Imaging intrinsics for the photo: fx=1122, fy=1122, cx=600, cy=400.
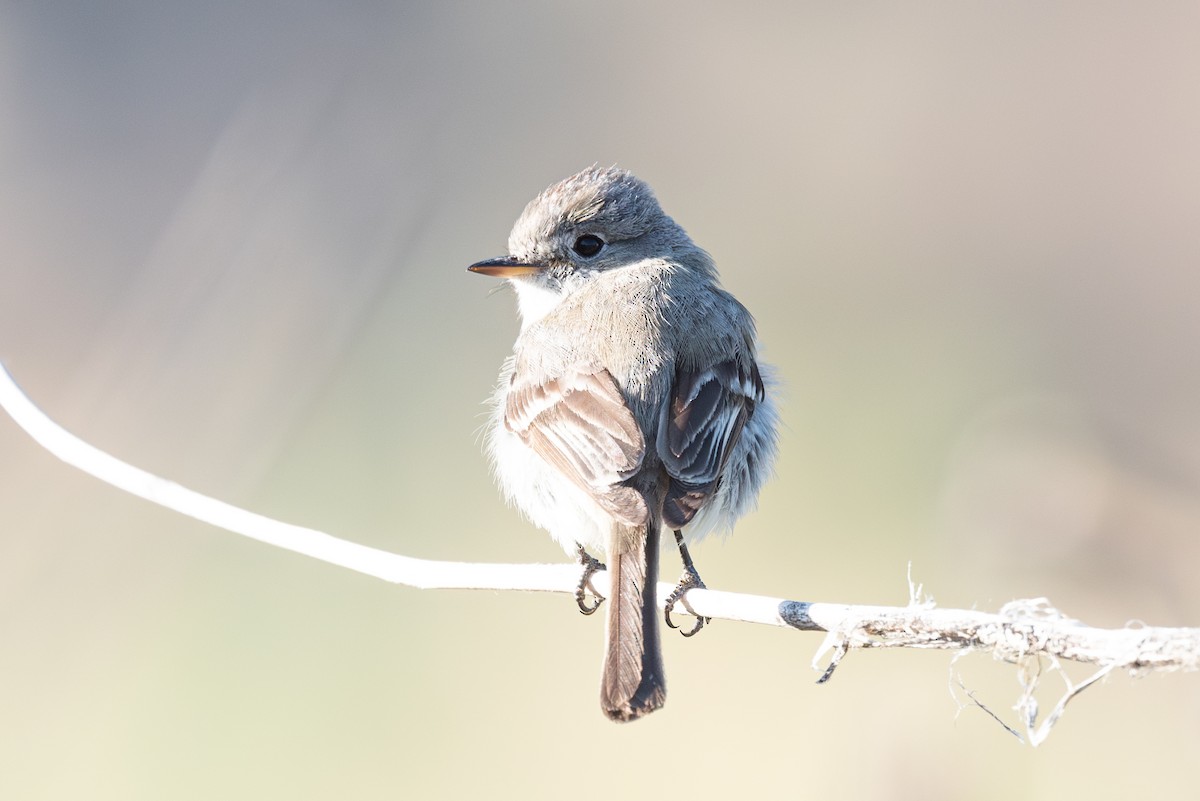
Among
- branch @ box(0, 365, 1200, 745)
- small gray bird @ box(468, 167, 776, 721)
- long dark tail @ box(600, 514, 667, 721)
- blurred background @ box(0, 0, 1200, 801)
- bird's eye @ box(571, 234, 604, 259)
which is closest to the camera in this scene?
branch @ box(0, 365, 1200, 745)

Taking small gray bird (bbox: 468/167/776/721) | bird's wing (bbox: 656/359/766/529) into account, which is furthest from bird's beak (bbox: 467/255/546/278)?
bird's wing (bbox: 656/359/766/529)

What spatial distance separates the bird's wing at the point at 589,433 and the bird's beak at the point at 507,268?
1.74 feet

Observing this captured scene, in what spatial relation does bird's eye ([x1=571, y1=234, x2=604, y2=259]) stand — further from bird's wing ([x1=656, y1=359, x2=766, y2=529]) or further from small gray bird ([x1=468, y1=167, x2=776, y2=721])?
bird's wing ([x1=656, y1=359, x2=766, y2=529])

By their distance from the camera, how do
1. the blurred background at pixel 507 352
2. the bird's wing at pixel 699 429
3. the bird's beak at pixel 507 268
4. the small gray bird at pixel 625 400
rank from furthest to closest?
1. the blurred background at pixel 507 352
2. the bird's beak at pixel 507 268
3. the bird's wing at pixel 699 429
4. the small gray bird at pixel 625 400

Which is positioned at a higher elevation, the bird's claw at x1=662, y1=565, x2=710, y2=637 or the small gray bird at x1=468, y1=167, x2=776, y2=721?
the small gray bird at x1=468, y1=167, x2=776, y2=721

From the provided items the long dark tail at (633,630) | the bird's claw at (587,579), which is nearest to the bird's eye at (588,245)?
the bird's claw at (587,579)

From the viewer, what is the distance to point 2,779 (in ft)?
13.9

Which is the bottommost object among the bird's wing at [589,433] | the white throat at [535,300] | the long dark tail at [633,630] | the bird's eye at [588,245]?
the long dark tail at [633,630]

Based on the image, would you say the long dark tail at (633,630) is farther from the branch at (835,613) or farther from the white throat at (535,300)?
the white throat at (535,300)

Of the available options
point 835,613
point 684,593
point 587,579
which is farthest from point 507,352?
point 835,613

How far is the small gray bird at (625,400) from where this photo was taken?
2699 millimetres

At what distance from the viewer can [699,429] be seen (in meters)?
2.98

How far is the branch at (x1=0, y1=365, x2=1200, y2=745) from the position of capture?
5.57 ft

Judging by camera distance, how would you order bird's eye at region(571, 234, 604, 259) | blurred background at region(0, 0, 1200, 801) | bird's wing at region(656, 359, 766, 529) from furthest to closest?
blurred background at region(0, 0, 1200, 801) < bird's eye at region(571, 234, 604, 259) < bird's wing at region(656, 359, 766, 529)
